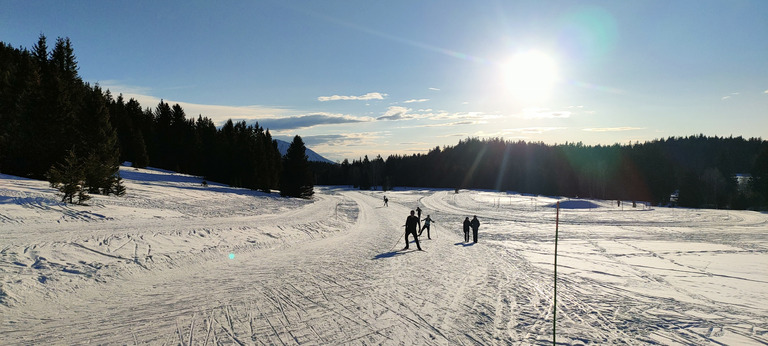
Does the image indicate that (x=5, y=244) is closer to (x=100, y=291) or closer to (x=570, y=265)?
(x=100, y=291)

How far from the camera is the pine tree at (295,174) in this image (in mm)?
47281

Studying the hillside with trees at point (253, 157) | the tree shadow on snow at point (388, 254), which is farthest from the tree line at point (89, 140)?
the tree shadow on snow at point (388, 254)

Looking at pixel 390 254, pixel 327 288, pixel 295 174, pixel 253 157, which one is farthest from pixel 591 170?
pixel 327 288

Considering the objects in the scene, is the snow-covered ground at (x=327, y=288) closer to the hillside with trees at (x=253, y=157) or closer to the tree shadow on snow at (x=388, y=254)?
the tree shadow on snow at (x=388, y=254)

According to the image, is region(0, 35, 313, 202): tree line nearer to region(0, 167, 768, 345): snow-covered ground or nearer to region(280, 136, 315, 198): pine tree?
region(280, 136, 315, 198): pine tree

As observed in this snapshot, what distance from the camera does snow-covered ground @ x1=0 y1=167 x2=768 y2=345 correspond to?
6.42m

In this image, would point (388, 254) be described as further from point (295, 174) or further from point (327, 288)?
point (295, 174)

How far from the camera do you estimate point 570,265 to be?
43.9ft

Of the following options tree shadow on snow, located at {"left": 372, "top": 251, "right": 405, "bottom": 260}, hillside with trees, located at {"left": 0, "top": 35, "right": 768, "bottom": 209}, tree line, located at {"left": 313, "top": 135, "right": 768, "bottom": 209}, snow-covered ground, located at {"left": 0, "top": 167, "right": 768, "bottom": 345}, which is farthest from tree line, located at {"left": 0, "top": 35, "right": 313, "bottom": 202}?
tree line, located at {"left": 313, "top": 135, "right": 768, "bottom": 209}

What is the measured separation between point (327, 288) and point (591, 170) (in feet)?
374

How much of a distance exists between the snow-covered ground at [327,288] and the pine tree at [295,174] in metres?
29.2

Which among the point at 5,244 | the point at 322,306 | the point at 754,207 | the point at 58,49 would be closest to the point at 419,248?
the point at 322,306

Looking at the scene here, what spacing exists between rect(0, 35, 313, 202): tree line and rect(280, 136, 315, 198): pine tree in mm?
137

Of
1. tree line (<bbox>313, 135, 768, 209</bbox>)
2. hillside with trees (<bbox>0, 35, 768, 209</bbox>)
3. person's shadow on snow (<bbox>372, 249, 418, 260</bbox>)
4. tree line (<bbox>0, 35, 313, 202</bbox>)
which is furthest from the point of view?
tree line (<bbox>313, 135, 768, 209</bbox>)
